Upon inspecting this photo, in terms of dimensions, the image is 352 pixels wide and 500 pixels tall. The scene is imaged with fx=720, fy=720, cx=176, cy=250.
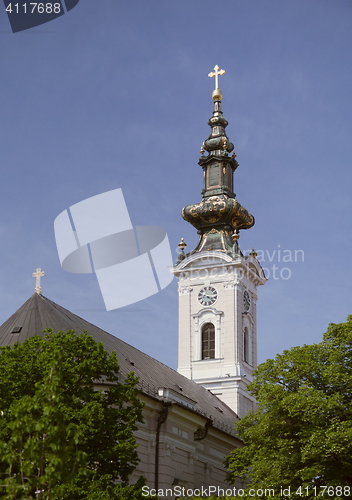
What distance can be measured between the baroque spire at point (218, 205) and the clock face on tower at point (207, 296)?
3.08m

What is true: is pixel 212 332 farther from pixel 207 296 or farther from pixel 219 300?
pixel 207 296

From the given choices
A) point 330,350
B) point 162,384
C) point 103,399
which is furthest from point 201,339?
point 103,399

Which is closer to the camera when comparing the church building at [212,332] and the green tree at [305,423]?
the green tree at [305,423]

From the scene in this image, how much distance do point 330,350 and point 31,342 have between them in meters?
12.8

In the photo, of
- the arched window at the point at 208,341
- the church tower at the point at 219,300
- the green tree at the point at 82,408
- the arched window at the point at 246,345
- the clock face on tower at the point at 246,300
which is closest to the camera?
the green tree at the point at 82,408

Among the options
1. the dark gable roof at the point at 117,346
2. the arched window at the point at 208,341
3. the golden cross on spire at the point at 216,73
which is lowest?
the dark gable roof at the point at 117,346

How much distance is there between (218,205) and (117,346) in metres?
21.4

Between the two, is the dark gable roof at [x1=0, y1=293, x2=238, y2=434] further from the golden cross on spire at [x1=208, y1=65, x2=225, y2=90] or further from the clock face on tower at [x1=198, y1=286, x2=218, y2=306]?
the golden cross on spire at [x1=208, y1=65, x2=225, y2=90]

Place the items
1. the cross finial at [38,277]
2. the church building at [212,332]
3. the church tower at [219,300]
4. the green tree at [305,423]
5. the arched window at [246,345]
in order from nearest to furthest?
the green tree at [305,423] → the cross finial at [38,277] → the church building at [212,332] → the church tower at [219,300] → the arched window at [246,345]

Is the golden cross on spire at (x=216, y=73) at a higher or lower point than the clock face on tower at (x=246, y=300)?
higher

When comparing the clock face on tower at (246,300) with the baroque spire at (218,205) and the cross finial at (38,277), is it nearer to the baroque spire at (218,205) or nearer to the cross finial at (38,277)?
the baroque spire at (218,205)

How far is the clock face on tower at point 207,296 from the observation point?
54.2 metres

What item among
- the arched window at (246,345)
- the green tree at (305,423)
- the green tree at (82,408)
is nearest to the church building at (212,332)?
the arched window at (246,345)

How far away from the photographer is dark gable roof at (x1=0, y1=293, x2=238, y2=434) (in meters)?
30.7
